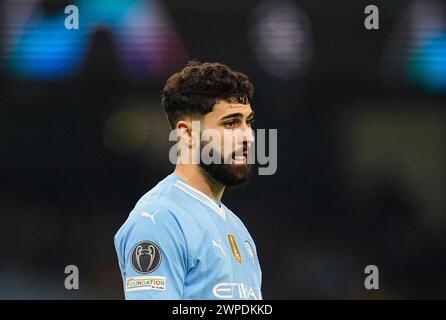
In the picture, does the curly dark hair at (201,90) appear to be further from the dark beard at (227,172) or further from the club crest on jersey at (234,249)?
the club crest on jersey at (234,249)

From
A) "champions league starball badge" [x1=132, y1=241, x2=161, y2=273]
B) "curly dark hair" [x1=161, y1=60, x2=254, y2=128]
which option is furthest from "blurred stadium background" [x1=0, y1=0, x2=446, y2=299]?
"champions league starball badge" [x1=132, y1=241, x2=161, y2=273]

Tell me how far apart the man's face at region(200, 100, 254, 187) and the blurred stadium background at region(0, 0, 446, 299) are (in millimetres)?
3538

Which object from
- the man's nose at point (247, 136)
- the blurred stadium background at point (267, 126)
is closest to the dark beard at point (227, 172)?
the man's nose at point (247, 136)

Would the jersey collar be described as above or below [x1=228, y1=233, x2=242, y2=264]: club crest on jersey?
above

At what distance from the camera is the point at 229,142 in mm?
3168

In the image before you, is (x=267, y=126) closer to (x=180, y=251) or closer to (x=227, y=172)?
(x=227, y=172)

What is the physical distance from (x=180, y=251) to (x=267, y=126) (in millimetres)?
4089

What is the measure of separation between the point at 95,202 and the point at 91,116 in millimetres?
736

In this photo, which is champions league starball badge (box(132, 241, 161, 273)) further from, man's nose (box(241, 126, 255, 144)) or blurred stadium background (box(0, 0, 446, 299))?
blurred stadium background (box(0, 0, 446, 299))

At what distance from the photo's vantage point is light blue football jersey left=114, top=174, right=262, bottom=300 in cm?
274

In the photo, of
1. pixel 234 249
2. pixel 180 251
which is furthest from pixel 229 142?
pixel 180 251

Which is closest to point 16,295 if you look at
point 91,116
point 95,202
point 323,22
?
point 95,202

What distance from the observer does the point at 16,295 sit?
258 inches

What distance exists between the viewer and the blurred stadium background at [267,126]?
22.3 feet
